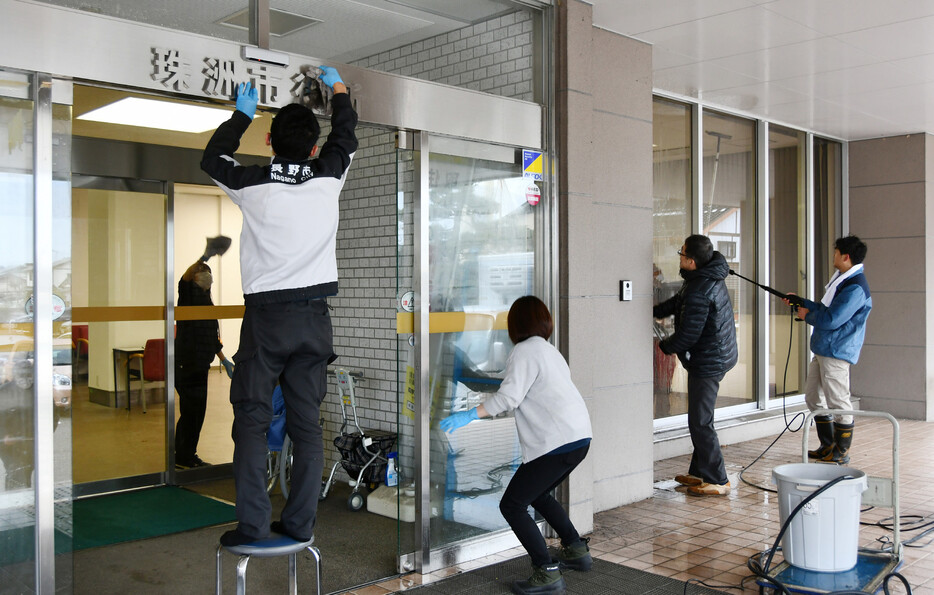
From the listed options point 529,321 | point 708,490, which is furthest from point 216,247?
point 708,490

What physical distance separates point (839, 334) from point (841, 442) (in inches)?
34.6

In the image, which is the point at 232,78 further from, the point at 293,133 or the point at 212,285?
the point at 212,285

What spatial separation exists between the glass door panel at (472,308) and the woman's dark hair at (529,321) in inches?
22.0

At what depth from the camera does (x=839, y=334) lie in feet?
22.3

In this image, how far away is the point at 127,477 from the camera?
20.9 ft

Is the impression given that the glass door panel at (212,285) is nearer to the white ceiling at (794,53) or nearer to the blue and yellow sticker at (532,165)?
the blue and yellow sticker at (532,165)

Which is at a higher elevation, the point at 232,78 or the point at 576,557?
the point at 232,78

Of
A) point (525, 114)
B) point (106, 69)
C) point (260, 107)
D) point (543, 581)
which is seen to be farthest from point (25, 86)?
point (543, 581)

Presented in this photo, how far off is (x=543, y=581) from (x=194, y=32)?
9.43 ft

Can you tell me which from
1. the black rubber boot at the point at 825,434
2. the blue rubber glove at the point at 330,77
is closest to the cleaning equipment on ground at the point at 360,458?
the blue rubber glove at the point at 330,77

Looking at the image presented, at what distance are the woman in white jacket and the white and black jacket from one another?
1186 mm

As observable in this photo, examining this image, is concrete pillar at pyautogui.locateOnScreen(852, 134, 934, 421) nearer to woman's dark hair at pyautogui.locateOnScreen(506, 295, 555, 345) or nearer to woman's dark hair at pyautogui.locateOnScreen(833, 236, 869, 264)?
woman's dark hair at pyautogui.locateOnScreen(833, 236, 869, 264)

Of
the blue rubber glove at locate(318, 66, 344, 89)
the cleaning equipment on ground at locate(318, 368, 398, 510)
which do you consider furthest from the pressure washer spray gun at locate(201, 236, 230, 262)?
the blue rubber glove at locate(318, 66, 344, 89)

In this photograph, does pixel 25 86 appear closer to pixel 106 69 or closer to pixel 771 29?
pixel 106 69
